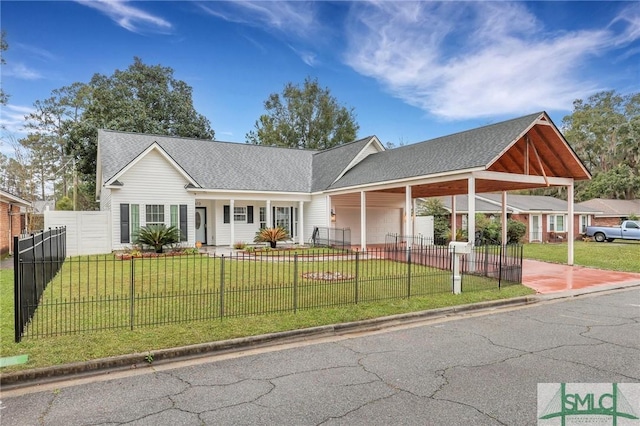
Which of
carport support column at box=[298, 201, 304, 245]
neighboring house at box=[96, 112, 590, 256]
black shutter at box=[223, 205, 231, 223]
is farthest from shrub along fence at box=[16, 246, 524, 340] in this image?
carport support column at box=[298, 201, 304, 245]

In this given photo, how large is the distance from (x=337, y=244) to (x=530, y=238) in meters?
18.6

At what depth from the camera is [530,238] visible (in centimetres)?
3127

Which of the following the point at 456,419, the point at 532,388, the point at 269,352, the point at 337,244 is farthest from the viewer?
the point at 337,244

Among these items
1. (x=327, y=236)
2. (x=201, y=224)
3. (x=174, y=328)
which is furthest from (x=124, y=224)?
(x=174, y=328)

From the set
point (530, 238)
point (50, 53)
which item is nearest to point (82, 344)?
point (50, 53)

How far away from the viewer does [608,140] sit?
5041cm

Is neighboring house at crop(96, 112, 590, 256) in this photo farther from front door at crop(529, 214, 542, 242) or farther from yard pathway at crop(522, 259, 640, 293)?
front door at crop(529, 214, 542, 242)

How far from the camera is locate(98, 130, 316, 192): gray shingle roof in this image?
19.7 meters

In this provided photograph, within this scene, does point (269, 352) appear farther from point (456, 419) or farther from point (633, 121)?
point (633, 121)

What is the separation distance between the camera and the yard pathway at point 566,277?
1169cm

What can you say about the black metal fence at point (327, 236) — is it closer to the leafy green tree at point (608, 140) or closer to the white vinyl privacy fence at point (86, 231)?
the white vinyl privacy fence at point (86, 231)

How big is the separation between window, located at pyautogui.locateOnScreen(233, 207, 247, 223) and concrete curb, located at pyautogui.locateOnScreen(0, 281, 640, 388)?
14.9m

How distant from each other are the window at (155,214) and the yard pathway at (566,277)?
48.9 ft

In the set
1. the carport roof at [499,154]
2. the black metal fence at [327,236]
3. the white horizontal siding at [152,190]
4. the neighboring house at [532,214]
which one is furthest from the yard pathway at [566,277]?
the neighboring house at [532,214]
